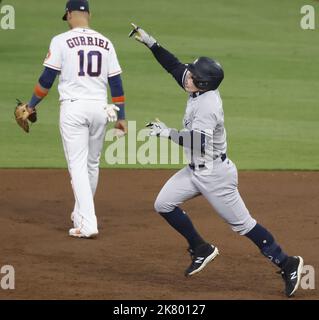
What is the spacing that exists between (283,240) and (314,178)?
287 cm

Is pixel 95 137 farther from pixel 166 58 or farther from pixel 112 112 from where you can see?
pixel 166 58

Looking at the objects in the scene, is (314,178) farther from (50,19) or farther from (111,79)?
(50,19)

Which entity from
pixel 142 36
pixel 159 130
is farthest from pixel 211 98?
pixel 142 36

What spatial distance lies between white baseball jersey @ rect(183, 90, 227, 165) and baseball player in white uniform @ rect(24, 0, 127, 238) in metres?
1.48

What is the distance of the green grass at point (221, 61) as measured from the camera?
13758 millimetres

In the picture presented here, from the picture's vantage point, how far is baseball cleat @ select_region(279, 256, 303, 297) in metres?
7.55

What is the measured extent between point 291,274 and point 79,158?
259 cm

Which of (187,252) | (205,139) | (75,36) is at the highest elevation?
(75,36)

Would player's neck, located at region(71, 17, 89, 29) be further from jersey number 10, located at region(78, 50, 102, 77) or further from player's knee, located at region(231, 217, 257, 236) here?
player's knee, located at region(231, 217, 257, 236)

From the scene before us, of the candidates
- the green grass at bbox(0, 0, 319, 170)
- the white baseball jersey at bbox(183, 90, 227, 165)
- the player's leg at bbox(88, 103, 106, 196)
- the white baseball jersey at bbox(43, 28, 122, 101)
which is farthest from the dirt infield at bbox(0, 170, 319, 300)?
the white baseball jersey at bbox(43, 28, 122, 101)

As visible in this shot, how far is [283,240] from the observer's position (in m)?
9.30

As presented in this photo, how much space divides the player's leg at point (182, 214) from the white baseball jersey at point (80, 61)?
1.62 metres

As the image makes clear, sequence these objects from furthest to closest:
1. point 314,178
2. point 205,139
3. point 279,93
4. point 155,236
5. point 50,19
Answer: point 50,19 < point 279,93 < point 314,178 < point 155,236 < point 205,139

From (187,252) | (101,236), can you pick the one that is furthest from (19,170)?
(187,252)
